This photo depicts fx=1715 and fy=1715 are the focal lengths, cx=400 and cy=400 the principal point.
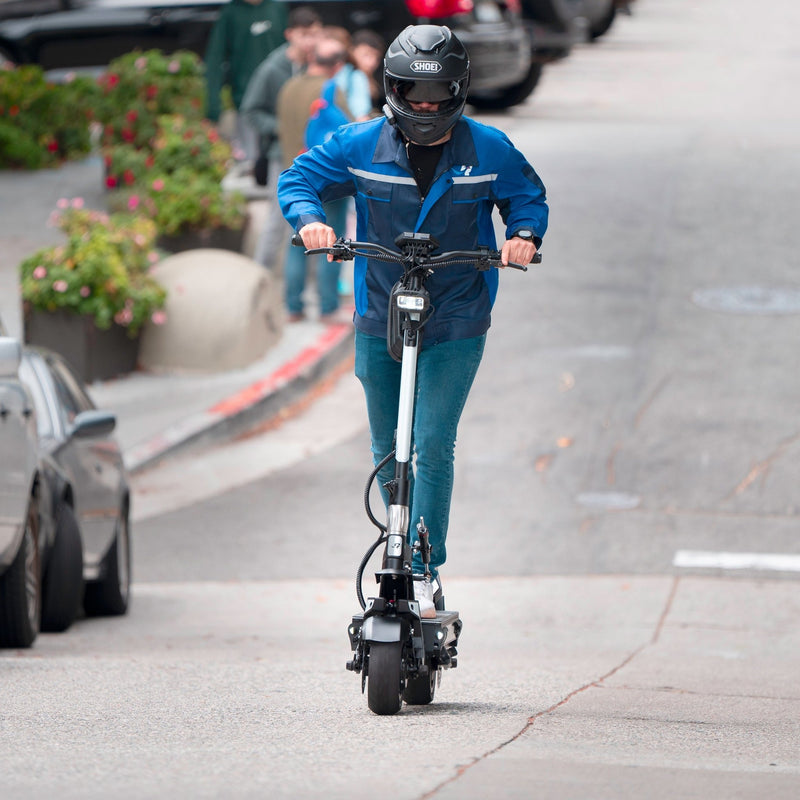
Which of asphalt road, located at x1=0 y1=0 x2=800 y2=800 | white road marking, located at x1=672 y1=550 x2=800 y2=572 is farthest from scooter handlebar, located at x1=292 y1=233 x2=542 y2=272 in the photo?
white road marking, located at x1=672 y1=550 x2=800 y2=572

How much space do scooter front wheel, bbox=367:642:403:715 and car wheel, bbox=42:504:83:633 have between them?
10.4ft

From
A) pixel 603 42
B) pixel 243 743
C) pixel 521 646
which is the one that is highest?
pixel 243 743

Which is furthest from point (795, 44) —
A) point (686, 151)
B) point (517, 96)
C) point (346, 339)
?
point (346, 339)

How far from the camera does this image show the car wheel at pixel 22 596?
7004 millimetres

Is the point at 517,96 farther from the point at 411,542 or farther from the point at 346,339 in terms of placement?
the point at 411,542

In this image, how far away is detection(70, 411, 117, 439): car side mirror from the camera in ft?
27.3

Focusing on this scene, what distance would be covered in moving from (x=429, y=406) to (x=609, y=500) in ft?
18.5

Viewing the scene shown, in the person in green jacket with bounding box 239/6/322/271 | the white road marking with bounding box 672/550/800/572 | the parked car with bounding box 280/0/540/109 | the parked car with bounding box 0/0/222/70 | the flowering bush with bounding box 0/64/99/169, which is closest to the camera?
the white road marking with bounding box 672/550/800/572

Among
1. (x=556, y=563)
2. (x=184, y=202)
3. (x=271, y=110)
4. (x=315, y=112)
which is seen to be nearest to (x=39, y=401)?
(x=556, y=563)

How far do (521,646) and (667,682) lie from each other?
154cm

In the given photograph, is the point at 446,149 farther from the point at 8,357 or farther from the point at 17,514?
the point at 17,514

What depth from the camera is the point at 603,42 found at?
34.1 metres

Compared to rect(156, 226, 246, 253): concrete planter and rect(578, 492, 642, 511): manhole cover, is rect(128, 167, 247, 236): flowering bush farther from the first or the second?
rect(578, 492, 642, 511): manhole cover

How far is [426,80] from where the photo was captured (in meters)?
5.12
